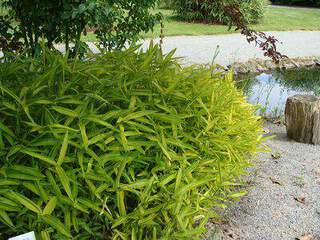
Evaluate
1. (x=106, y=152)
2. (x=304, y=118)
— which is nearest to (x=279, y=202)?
(x=106, y=152)

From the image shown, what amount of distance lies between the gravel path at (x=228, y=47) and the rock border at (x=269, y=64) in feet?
0.90

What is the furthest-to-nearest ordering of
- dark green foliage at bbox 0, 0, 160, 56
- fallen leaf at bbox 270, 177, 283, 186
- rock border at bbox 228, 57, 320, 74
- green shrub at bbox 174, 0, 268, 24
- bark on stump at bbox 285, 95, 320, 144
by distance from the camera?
1. green shrub at bbox 174, 0, 268, 24
2. rock border at bbox 228, 57, 320, 74
3. bark on stump at bbox 285, 95, 320, 144
4. fallen leaf at bbox 270, 177, 283, 186
5. dark green foliage at bbox 0, 0, 160, 56

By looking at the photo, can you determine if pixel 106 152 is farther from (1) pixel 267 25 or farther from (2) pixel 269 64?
(1) pixel 267 25

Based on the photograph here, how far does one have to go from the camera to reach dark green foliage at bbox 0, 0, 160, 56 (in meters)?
3.52

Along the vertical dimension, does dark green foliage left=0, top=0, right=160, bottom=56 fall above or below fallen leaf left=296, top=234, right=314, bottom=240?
above

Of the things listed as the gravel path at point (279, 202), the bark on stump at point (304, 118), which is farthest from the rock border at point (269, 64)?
the gravel path at point (279, 202)

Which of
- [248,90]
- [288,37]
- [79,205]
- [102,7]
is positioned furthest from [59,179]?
[288,37]

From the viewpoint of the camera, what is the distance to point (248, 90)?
7.68 meters

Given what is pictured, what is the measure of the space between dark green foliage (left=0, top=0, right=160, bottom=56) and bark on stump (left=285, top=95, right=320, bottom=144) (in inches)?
69.6

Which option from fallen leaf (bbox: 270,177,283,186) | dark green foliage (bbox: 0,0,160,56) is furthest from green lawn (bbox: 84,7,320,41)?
fallen leaf (bbox: 270,177,283,186)

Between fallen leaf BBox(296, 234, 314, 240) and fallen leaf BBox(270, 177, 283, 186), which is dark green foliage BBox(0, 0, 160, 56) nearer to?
fallen leaf BBox(270, 177, 283, 186)

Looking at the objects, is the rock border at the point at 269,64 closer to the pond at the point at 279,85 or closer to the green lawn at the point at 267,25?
the pond at the point at 279,85

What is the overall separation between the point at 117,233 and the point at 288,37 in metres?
12.3

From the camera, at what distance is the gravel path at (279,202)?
10.2 ft
